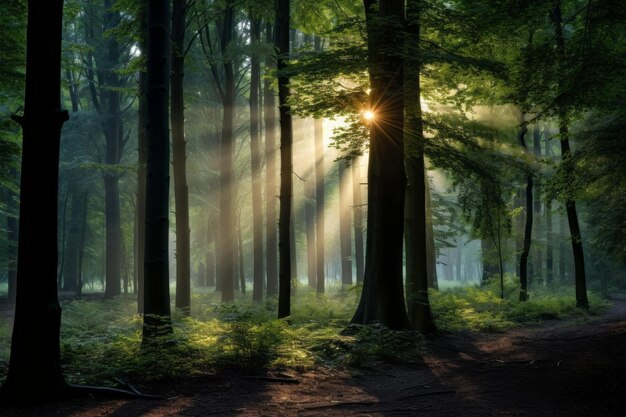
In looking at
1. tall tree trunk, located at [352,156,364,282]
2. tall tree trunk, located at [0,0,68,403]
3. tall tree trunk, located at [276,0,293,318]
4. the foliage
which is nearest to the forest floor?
tall tree trunk, located at [0,0,68,403]

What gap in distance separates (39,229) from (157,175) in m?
2.77

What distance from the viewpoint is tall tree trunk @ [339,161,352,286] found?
28875 millimetres

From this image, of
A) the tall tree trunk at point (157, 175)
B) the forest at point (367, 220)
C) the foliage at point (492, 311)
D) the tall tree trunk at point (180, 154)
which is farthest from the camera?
the foliage at point (492, 311)

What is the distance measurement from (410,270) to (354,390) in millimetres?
6074

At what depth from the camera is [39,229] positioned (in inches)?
236

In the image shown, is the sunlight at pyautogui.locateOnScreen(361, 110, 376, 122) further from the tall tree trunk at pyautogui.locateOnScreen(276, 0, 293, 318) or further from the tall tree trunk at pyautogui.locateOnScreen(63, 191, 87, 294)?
the tall tree trunk at pyautogui.locateOnScreen(63, 191, 87, 294)

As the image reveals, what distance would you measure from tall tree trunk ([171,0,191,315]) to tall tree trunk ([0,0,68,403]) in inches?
283

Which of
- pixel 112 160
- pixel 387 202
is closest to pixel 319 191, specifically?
pixel 112 160

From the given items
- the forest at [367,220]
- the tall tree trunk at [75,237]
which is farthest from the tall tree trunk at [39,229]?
the tall tree trunk at [75,237]

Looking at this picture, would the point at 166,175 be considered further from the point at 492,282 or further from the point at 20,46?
the point at 492,282

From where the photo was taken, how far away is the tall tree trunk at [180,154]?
13477 millimetres

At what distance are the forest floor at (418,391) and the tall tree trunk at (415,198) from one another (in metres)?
2.18

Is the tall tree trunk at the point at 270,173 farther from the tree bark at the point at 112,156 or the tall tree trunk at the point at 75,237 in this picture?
the tall tree trunk at the point at 75,237

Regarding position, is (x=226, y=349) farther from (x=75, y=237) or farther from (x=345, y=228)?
(x=75, y=237)
